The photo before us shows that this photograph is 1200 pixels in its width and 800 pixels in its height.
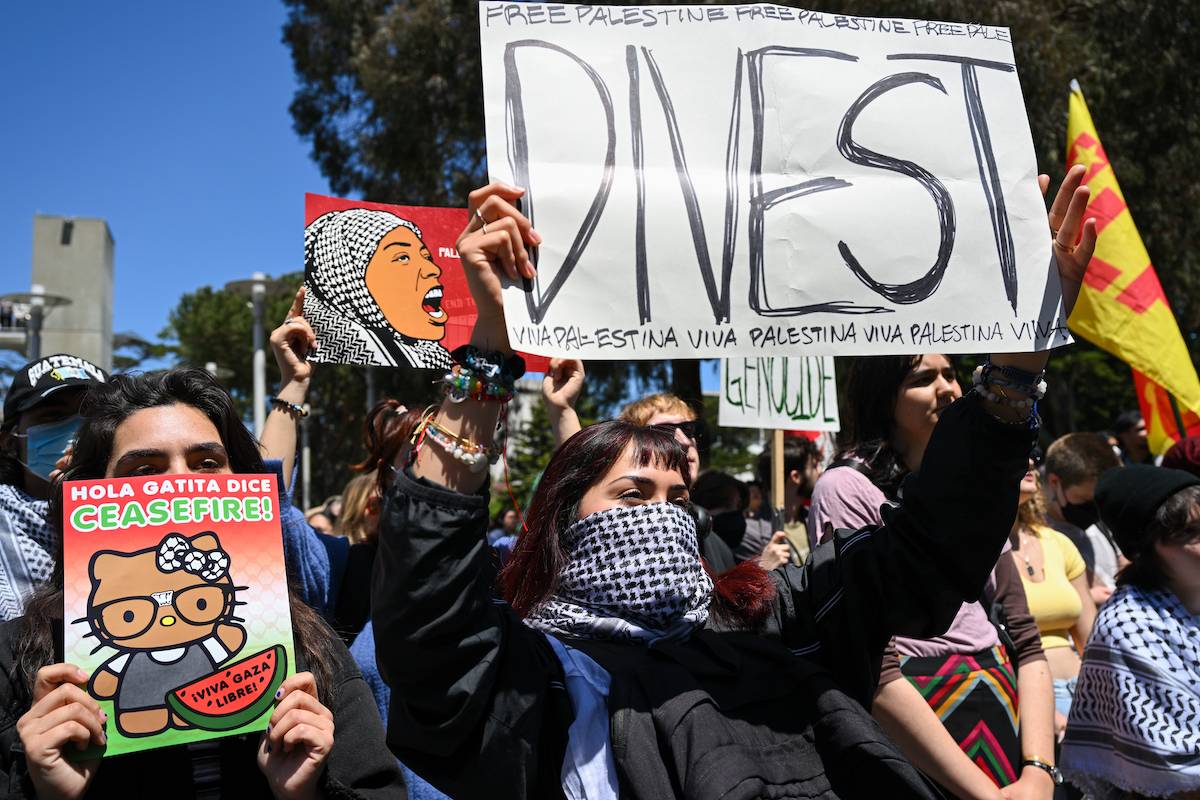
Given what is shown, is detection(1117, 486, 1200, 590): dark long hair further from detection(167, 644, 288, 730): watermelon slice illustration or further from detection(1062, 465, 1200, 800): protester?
detection(167, 644, 288, 730): watermelon slice illustration

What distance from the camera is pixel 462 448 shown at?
163cm

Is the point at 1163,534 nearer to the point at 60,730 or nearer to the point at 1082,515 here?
the point at 1082,515

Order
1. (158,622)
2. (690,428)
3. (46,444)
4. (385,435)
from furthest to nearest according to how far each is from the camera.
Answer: (385,435)
(690,428)
(46,444)
(158,622)

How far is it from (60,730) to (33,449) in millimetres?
1411

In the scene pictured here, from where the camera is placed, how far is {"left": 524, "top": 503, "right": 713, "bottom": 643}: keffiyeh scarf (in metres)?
1.96

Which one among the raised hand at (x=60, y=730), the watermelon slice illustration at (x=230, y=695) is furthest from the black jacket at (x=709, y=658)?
the raised hand at (x=60, y=730)

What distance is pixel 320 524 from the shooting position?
8.71 meters

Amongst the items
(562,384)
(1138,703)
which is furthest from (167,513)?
(1138,703)

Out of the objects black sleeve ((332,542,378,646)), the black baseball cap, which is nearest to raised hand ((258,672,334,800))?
black sleeve ((332,542,378,646))

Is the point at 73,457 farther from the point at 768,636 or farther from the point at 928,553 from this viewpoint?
the point at 928,553

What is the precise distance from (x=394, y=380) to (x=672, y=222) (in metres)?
16.4

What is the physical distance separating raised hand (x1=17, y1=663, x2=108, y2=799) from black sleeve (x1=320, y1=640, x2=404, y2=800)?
15.3 inches

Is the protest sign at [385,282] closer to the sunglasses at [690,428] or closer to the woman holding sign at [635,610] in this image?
the sunglasses at [690,428]

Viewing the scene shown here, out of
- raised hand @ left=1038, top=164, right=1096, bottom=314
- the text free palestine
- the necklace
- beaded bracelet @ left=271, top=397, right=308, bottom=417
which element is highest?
raised hand @ left=1038, top=164, right=1096, bottom=314
